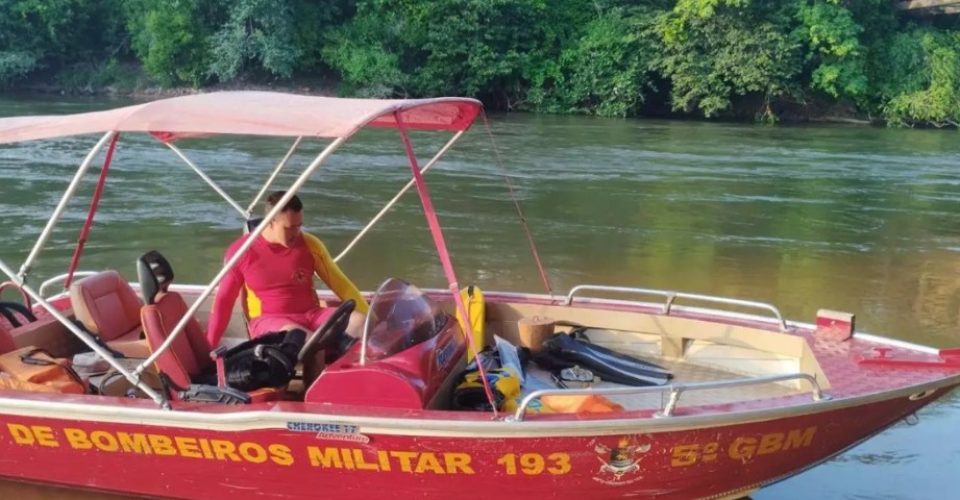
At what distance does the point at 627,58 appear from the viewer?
2911cm

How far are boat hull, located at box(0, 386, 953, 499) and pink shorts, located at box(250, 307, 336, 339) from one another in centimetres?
86

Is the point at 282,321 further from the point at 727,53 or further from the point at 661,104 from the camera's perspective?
the point at 661,104

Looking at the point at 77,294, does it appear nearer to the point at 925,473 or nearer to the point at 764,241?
the point at 925,473

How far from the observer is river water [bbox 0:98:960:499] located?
834 cm

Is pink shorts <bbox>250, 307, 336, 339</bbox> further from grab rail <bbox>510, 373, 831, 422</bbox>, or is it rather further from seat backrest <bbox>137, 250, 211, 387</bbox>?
grab rail <bbox>510, 373, 831, 422</bbox>

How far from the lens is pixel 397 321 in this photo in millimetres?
4113

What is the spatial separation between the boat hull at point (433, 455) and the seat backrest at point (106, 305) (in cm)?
113

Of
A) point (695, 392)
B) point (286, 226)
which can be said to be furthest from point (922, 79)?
point (286, 226)

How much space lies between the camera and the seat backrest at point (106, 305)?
16.6 ft

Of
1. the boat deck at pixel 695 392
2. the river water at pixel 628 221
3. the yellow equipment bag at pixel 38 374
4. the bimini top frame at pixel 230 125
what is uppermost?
the bimini top frame at pixel 230 125

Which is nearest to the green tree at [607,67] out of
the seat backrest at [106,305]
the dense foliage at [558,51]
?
the dense foliage at [558,51]

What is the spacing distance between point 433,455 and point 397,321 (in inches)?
28.0

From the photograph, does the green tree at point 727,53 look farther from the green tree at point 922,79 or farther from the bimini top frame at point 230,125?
the bimini top frame at point 230,125

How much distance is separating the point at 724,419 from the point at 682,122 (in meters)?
24.9
